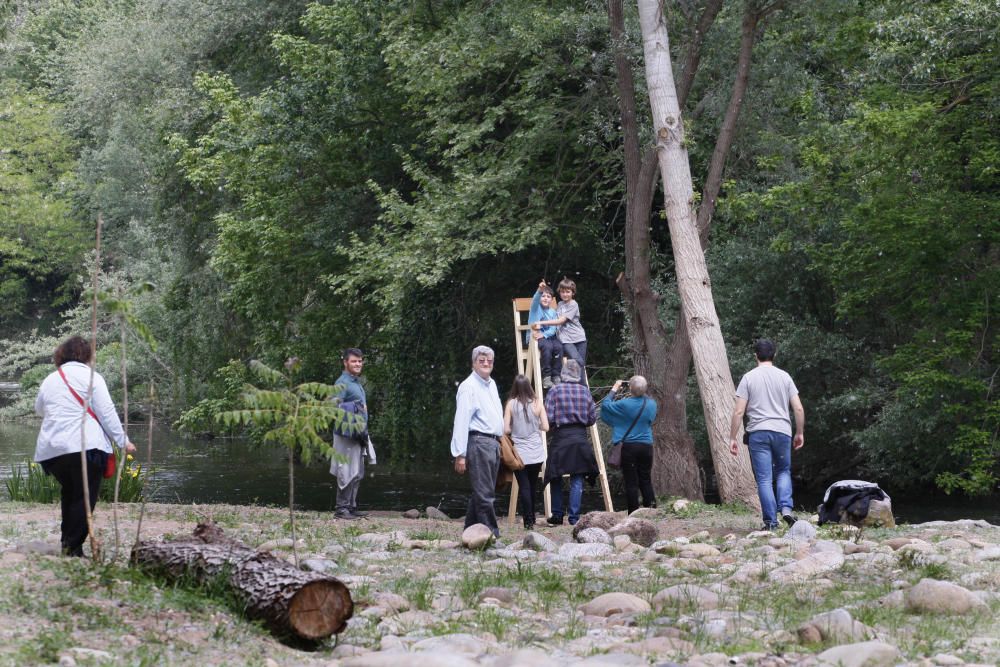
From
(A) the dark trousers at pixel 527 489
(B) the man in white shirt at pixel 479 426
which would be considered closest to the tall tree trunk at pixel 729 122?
(A) the dark trousers at pixel 527 489

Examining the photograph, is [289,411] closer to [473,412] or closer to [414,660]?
[414,660]

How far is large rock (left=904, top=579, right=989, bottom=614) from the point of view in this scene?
7469 millimetres

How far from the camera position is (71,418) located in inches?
347

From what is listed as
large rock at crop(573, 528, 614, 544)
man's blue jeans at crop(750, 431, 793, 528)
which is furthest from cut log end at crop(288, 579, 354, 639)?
man's blue jeans at crop(750, 431, 793, 528)

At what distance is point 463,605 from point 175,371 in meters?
28.2

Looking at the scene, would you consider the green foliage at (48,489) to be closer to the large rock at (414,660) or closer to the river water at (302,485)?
the river water at (302,485)

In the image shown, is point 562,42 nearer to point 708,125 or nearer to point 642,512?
point 708,125

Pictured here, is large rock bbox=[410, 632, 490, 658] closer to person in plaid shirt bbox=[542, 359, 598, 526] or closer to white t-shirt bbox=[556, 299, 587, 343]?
person in plaid shirt bbox=[542, 359, 598, 526]

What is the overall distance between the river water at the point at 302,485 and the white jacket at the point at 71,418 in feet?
32.8

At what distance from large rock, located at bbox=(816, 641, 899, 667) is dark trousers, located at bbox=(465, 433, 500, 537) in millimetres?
5277

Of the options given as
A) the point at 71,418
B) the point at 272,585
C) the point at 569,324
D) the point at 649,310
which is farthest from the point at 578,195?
the point at 272,585

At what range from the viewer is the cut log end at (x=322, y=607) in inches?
266

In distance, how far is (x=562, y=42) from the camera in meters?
20.4

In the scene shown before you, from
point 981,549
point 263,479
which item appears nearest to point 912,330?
point 981,549
